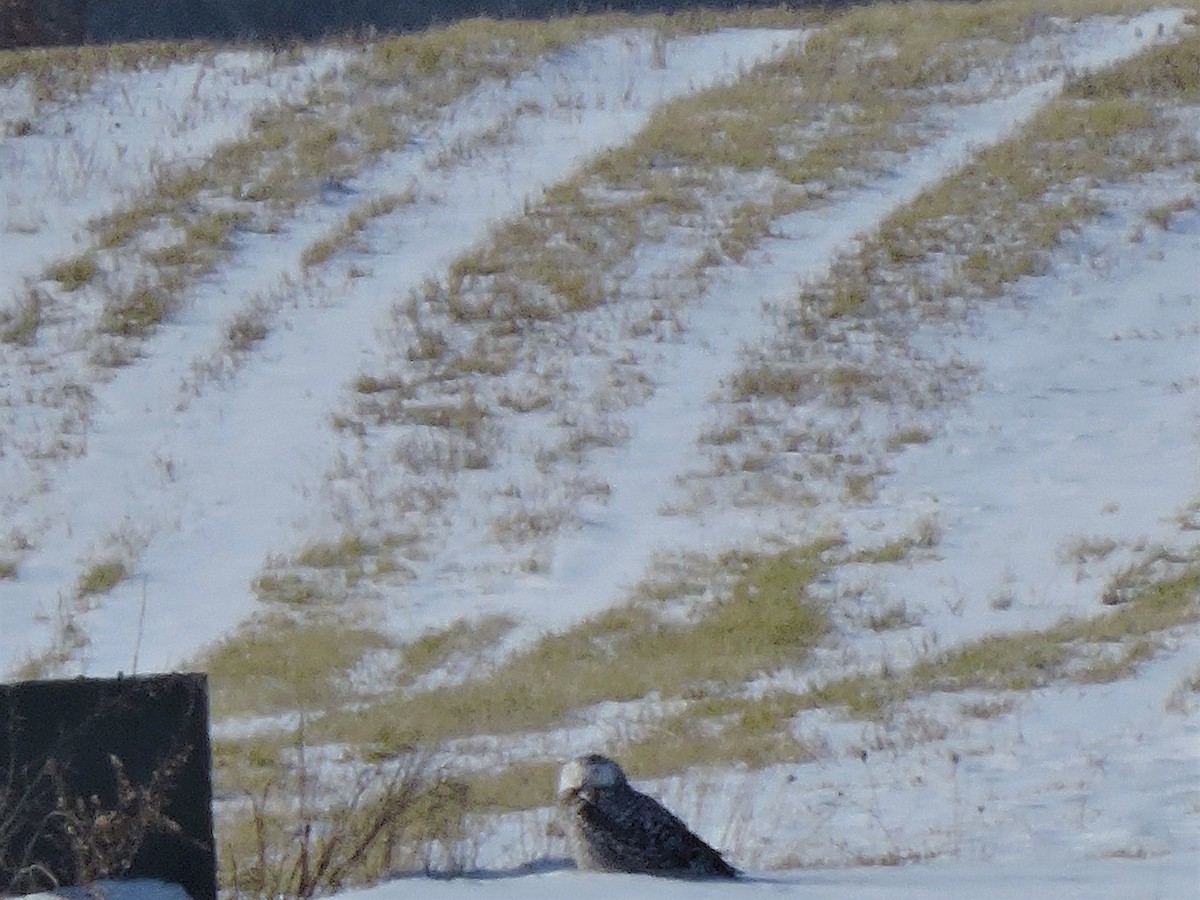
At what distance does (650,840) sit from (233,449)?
10.0 metres

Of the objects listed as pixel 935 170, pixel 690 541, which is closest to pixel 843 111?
pixel 935 170

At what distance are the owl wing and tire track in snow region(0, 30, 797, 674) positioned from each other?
425 cm

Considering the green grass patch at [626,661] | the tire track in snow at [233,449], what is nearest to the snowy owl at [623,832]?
the green grass patch at [626,661]

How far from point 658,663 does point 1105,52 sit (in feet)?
48.1

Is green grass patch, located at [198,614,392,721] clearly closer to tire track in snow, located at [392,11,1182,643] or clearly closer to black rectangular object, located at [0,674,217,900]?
tire track in snow, located at [392,11,1182,643]

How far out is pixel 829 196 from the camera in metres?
18.8

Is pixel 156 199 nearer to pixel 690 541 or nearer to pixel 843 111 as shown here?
pixel 843 111

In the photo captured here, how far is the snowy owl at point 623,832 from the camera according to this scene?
4.67m

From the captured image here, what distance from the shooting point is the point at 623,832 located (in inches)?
185

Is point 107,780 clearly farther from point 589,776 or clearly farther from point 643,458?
point 643,458

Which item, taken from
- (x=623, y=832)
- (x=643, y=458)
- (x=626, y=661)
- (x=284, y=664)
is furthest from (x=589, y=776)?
(x=643, y=458)

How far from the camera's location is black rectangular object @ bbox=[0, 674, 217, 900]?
445 cm

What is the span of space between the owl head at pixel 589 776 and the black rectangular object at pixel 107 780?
90 cm

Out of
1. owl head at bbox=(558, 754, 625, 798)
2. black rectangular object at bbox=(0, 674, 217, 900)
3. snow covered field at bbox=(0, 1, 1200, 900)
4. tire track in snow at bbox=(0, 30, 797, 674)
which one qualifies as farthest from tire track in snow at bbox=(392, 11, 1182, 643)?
black rectangular object at bbox=(0, 674, 217, 900)
